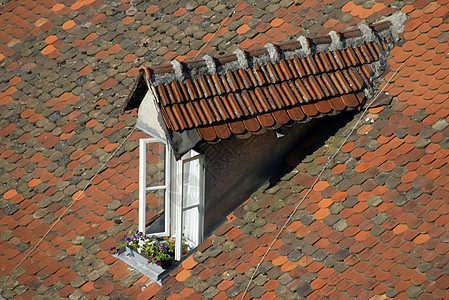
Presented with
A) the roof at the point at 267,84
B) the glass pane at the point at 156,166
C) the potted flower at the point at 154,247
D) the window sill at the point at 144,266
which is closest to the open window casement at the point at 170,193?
the glass pane at the point at 156,166

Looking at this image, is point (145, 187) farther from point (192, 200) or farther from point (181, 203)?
point (181, 203)

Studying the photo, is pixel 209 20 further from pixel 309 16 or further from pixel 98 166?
pixel 98 166

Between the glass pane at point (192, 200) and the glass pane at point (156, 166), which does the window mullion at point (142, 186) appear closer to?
the glass pane at point (156, 166)

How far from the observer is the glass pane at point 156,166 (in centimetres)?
1097

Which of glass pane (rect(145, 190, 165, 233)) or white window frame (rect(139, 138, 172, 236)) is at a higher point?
white window frame (rect(139, 138, 172, 236))

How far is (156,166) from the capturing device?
1102cm

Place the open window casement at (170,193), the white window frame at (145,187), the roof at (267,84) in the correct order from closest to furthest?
the roof at (267,84)
the open window casement at (170,193)
the white window frame at (145,187)

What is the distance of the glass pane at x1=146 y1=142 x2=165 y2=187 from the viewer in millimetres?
10969

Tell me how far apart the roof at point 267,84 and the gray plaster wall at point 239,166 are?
375mm

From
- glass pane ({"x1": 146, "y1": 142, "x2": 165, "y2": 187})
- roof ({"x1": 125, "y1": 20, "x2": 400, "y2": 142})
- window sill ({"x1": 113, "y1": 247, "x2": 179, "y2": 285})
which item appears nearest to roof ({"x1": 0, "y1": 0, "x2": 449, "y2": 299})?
window sill ({"x1": 113, "y1": 247, "x2": 179, "y2": 285})

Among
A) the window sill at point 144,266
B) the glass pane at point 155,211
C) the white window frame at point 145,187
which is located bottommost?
the window sill at point 144,266

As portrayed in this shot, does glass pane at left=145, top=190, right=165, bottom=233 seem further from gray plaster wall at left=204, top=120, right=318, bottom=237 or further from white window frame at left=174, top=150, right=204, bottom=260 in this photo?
gray plaster wall at left=204, top=120, right=318, bottom=237

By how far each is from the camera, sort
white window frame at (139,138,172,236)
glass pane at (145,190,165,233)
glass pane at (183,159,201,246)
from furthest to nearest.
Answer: glass pane at (145,190,165,233) → white window frame at (139,138,172,236) → glass pane at (183,159,201,246)

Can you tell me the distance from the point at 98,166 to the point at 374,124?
3.87 m
